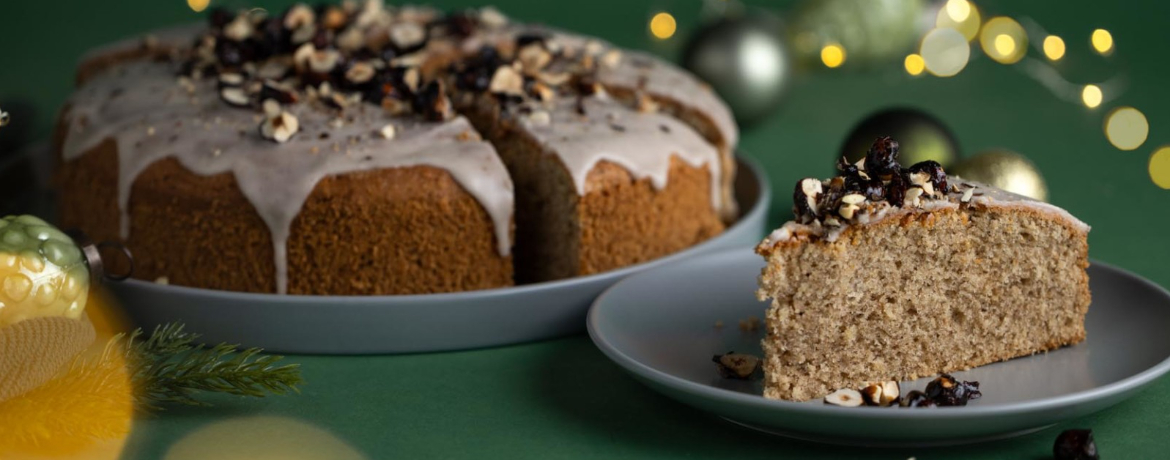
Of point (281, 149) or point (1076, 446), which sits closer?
point (1076, 446)

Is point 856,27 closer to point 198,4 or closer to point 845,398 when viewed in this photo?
point 198,4

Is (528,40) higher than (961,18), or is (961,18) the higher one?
(961,18)

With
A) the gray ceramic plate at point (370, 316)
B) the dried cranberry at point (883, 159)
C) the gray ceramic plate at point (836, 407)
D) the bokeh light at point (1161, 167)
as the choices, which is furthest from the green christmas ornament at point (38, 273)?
the bokeh light at point (1161, 167)

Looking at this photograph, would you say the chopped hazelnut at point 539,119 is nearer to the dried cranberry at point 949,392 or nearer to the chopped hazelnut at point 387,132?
the chopped hazelnut at point 387,132

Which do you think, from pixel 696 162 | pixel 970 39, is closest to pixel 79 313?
pixel 696 162

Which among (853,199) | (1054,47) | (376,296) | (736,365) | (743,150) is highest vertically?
(1054,47)

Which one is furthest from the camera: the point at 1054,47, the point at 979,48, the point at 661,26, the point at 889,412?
the point at 661,26

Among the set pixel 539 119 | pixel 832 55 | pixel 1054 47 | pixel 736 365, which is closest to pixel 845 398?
pixel 736 365
